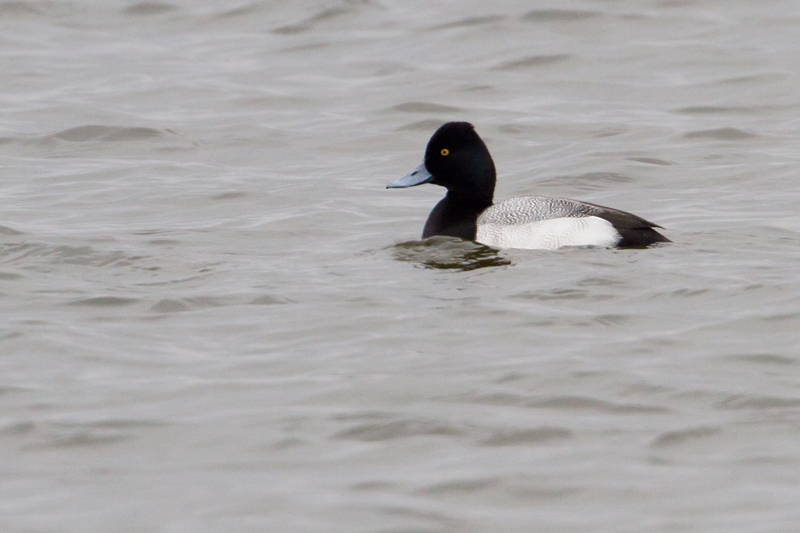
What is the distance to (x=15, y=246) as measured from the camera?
29.0 feet

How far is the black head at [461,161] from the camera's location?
30.5ft

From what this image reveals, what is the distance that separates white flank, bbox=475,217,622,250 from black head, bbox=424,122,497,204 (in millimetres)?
573

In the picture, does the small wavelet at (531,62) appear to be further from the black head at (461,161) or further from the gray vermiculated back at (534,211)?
the gray vermiculated back at (534,211)

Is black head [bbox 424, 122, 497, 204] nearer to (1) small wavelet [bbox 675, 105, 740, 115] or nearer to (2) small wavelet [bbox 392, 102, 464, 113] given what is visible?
(2) small wavelet [bbox 392, 102, 464, 113]

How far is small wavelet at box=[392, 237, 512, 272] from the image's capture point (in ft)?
27.8

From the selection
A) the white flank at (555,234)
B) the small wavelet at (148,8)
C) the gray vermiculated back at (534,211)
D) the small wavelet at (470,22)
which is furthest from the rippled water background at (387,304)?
the small wavelet at (148,8)

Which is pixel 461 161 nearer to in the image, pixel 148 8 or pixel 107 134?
pixel 107 134

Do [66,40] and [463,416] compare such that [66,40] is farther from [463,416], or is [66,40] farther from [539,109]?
[463,416]

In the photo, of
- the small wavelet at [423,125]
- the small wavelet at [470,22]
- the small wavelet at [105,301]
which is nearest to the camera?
the small wavelet at [105,301]

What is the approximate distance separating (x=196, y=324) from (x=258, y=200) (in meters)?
3.71

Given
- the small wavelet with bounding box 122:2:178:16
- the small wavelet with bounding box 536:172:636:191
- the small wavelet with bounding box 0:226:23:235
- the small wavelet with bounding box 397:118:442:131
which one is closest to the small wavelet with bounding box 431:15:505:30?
the small wavelet with bounding box 122:2:178:16

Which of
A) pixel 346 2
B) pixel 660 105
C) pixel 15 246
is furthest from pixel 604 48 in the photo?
pixel 15 246

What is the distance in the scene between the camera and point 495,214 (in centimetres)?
902

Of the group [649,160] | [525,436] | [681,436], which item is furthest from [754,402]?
[649,160]
